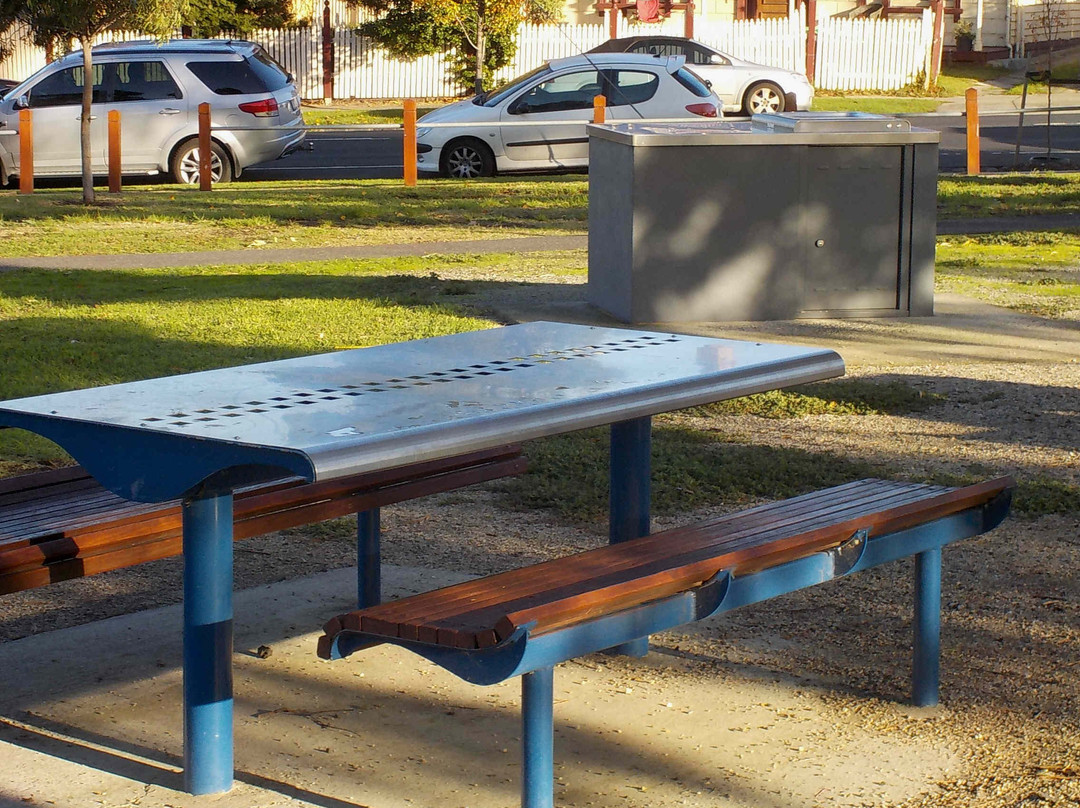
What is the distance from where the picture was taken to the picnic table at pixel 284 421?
325cm

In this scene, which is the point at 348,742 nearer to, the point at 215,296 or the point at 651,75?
the point at 215,296

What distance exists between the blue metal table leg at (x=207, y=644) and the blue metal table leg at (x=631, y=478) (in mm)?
1346

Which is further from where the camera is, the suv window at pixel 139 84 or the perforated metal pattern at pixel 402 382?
the suv window at pixel 139 84

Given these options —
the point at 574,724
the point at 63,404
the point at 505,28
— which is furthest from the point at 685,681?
the point at 505,28

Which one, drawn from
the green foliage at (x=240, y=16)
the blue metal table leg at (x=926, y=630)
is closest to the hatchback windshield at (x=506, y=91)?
the green foliage at (x=240, y=16)

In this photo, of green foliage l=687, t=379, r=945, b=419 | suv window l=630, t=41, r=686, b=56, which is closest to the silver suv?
suv window l=630, t=41, r=686, b=56

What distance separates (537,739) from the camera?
324cm

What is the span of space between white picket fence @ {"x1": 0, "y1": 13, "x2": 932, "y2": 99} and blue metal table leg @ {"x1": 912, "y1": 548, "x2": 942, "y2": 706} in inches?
1246

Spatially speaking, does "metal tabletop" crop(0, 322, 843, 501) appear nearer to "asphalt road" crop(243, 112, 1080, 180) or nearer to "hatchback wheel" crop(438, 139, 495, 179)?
"hatchback wheel" crop(438, 139, 495, 179)

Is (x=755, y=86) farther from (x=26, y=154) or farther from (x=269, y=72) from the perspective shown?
(x=26, y=154)

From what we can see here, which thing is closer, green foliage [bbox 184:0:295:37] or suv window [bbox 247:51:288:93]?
suv window [bbox 247:51:288:93]

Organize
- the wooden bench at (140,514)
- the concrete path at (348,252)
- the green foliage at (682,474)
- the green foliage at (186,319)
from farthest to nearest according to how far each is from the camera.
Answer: the concrete path at (348,252) → the green foliage at (186,319) → the green foliage at (682,474) → the wooden bench at (140,514)

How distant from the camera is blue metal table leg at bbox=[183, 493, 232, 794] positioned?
3.46 metres

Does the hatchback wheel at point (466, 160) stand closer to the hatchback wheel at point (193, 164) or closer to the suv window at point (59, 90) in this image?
the hatchback wheel at point (193, 164)
